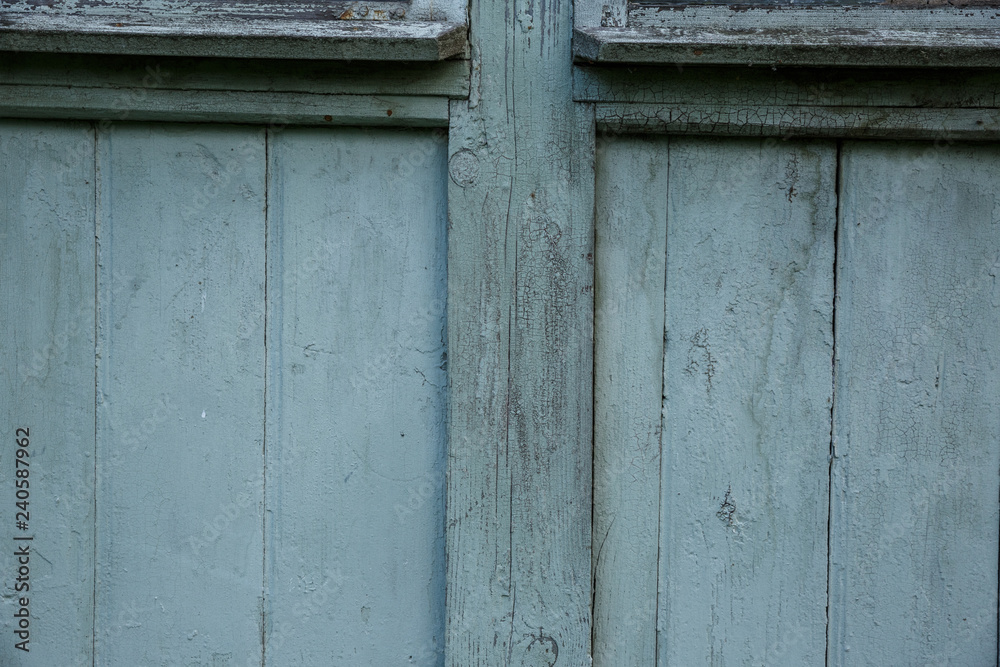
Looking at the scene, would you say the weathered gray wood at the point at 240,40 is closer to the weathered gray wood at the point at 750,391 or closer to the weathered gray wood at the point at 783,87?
the weathered gray wood at the point at 783,87

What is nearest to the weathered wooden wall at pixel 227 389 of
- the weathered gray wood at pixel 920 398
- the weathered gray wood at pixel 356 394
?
the weathered gray wood at pixel 356 394

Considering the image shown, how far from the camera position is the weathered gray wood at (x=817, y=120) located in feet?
3.01

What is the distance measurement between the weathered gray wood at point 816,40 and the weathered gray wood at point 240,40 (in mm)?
217

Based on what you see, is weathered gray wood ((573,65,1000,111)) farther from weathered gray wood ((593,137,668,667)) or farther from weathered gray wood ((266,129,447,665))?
weathered gray wood ((266,129,447,665))

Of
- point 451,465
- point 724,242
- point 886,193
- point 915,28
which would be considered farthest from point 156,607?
point 915,28

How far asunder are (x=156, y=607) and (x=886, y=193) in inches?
46.5

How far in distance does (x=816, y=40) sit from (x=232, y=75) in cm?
76

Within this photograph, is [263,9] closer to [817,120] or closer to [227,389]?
[227,389]

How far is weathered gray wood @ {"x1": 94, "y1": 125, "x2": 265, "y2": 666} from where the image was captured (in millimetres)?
966

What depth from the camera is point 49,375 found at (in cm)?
97

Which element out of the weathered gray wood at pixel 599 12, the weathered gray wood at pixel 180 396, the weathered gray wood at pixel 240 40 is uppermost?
the weathered gray wood at pixel 599 12

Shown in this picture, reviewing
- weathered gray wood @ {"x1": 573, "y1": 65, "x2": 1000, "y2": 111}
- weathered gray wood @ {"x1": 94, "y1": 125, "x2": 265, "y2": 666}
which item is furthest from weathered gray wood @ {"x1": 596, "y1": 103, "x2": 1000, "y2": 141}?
weathered gray wood @ {"x1": 94, "y1": 125, "x2": 265, "y2": 666}

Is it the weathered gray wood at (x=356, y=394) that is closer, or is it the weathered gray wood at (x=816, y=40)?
the weathered gray wood at (x=816, y=40)

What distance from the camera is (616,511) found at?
38.0 inches
